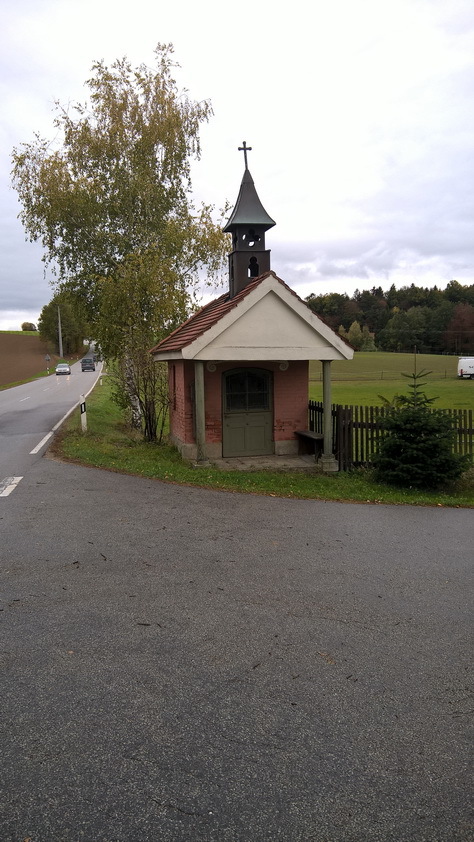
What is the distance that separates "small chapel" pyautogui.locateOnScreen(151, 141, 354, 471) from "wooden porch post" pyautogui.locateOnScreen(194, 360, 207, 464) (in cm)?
2

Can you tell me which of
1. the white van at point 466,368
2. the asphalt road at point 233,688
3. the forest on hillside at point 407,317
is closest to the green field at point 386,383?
the white van at point 466,368

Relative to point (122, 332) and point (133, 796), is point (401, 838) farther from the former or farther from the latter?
point (122, 332)

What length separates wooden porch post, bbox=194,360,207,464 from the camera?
12.8 meters

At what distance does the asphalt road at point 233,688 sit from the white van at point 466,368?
166 feet

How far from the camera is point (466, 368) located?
54.9m

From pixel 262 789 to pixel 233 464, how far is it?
34.1 feet

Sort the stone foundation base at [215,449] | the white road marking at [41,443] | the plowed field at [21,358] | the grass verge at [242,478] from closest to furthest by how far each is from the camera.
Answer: the grass verge at [242,478]
the stone foundation base at [215,449]
the white road marking at [41,443]
the plowed field at [21,358]

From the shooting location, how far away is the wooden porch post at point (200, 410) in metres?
12.8

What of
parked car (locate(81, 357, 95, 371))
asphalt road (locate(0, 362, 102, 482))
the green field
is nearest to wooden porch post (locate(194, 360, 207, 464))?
asphalt road (locate(0, 362, 102, 482))

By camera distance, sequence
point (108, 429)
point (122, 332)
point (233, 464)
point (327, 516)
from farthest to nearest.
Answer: point (108, 429)
point (122, 332)
point (233, 464)
point (327, 516)

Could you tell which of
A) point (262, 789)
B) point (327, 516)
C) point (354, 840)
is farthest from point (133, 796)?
point (327, 516)

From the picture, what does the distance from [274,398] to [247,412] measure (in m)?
0.74

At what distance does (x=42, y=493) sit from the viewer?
10.5m

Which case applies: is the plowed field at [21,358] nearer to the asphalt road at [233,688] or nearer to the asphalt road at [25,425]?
the asphalt road at [25,425]
